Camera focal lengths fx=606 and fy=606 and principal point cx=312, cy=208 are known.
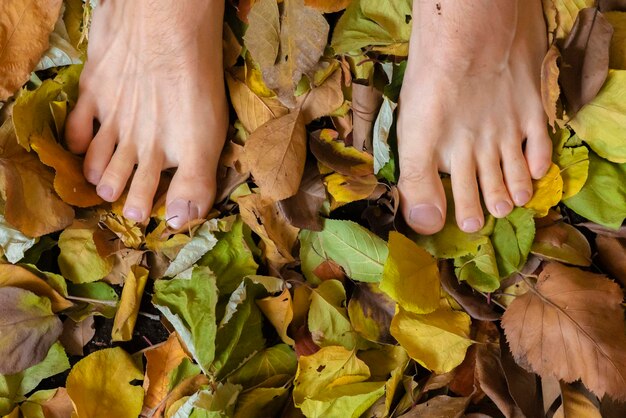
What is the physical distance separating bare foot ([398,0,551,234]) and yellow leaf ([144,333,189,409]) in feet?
1.06

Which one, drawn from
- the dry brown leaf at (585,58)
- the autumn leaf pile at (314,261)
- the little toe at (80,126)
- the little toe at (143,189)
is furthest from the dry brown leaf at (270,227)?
the dry brown leaf at (585,58)

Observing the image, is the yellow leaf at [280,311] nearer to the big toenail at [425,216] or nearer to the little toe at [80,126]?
the big toenail at [425,216]

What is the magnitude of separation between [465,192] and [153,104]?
1.36ft

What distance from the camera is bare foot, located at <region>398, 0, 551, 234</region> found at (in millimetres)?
694

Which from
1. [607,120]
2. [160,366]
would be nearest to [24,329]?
[160,366]

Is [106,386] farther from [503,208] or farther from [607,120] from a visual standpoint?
[607,120]

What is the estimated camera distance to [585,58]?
667 mm

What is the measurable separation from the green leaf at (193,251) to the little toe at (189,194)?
0.03 m

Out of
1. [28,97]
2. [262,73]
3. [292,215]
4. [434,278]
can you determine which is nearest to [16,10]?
[28,97]

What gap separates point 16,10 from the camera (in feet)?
2.39

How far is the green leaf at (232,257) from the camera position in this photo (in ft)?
2.43

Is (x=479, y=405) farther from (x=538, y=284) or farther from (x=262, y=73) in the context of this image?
(x=262, y=73)

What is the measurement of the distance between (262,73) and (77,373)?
1.36ft

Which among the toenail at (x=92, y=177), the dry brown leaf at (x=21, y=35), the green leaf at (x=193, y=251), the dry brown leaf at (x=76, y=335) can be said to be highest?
the dry brown leaf at (x=21, y=35)
